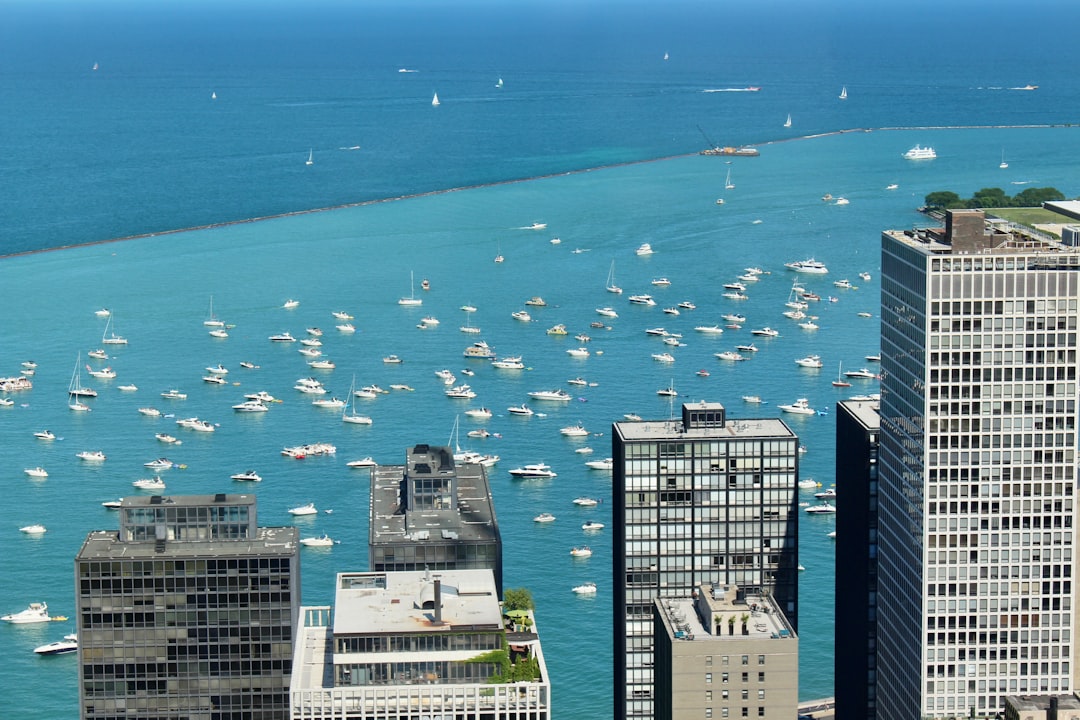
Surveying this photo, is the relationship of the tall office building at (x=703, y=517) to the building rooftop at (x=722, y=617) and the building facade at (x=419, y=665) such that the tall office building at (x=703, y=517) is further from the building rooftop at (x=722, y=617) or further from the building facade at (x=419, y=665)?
the building facade at (x=419, y=665)

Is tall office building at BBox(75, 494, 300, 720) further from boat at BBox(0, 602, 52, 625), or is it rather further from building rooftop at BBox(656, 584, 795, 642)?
boat at BBox(0, 602, 52, 625)

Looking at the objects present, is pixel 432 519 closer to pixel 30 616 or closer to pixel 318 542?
pixel 30 616

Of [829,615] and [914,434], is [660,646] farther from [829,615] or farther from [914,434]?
[829,615]

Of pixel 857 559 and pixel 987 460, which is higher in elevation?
pixel 987 460

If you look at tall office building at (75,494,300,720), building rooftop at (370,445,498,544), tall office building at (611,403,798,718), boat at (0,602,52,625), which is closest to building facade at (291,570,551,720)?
tall office building at (75,494,300,720)

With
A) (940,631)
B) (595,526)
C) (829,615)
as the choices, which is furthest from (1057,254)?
(595,526)

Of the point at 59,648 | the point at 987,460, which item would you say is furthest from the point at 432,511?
the point at 59,648
